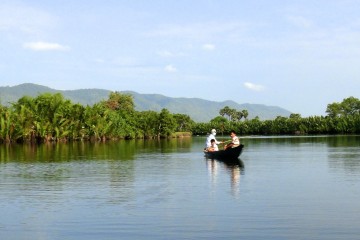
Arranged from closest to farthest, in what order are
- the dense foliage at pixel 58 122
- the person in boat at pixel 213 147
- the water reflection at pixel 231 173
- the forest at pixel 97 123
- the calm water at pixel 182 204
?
the calm water at pixel 182 204
the water reflection at pixel 231 173
the person in boat at pixel 213 147
the dense foliage at pixel 58 122
the forest at pixel 97 123

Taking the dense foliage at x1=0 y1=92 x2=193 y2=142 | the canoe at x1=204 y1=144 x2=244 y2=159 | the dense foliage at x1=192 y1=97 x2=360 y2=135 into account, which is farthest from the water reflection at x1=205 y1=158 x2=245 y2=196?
the dense foliage at x1=192 y1=97 x2=360 y2=135

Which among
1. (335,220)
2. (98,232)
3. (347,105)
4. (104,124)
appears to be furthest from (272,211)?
(347,105)

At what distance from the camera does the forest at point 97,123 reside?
62.8m

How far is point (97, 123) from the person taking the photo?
73.8 metres

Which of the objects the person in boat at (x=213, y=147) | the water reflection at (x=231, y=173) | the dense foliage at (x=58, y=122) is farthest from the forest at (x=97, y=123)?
the water reflection at (x=231, y=173)

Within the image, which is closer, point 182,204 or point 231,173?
point 182,204

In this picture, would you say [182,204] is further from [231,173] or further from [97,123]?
[97,123]

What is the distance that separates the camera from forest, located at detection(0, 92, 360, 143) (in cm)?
6275

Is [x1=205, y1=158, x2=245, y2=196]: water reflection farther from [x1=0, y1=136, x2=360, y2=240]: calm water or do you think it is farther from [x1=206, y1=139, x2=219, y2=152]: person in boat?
[x1=206, y1=139, x2=219, y2=152]: person in boat

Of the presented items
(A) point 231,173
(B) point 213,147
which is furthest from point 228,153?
(A) point 231,173

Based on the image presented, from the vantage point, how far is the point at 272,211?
12.5m

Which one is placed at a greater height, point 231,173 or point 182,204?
point 231,173

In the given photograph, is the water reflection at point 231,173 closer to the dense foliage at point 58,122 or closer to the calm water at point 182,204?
the calm water at point 182,204

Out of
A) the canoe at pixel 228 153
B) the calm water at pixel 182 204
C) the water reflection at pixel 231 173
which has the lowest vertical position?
the calm water at pixel 182 204
